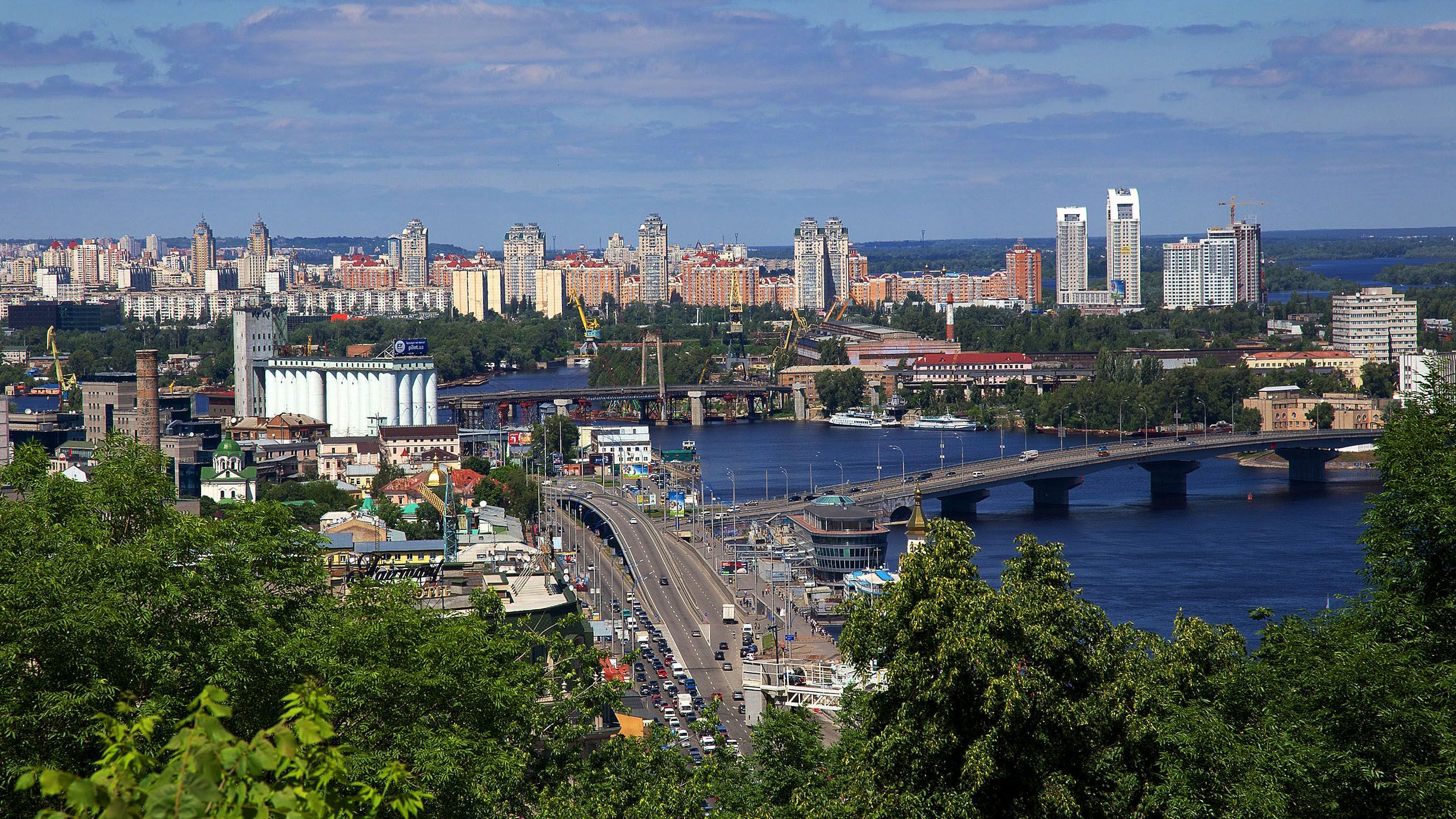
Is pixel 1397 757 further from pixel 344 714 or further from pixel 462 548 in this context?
pixel 462 548

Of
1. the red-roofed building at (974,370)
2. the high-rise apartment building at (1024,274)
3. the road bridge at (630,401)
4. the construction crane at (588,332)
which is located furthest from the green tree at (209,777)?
the high-rise apartment building at (1024,274)

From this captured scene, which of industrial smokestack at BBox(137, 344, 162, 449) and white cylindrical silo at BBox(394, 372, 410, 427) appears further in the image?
white cylindrical silo at BBox(394, 372, 410, 427)

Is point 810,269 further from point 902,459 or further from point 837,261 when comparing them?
point 902,459

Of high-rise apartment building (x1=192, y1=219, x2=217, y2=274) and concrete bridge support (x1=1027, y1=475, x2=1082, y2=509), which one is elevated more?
high-rise apartment building (x1=192, y1=219, x2=217, y2=274)

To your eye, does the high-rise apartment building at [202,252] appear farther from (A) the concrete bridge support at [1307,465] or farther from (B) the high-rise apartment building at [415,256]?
(A) the concrete bridge support at [1307,465]

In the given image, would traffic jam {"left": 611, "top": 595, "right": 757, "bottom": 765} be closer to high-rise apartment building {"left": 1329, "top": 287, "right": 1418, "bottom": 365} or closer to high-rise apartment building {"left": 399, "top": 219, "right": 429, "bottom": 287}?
high-rise apartment building {"left": 1329, "top": 287, "right": 1418, "bottom": 365}

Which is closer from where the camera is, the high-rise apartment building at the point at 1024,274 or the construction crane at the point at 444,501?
the construction crane at the point at 444,501

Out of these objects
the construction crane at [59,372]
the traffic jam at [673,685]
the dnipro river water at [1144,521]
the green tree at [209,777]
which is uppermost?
the construction crane at [59,372]

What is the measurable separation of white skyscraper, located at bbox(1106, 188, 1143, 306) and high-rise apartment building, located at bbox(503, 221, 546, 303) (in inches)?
1055

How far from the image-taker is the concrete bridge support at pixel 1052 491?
79.1ft

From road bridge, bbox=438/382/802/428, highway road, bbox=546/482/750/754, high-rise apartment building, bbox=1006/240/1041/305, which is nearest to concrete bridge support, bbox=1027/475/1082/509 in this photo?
highway road, bbox=546/482/750/754

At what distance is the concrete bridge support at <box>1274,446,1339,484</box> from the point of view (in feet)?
89.1

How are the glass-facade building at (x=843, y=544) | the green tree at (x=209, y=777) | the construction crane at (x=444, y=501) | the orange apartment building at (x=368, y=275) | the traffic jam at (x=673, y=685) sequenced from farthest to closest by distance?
the orange apartment building at (x=368, y=275), the glass-facade building at (x=843, y=544), the construction crane at (x=444, y=501), the traffic jam at (x=673, y=685), the green tree at (x=209, y=777)

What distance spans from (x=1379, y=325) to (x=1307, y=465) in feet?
53.7
